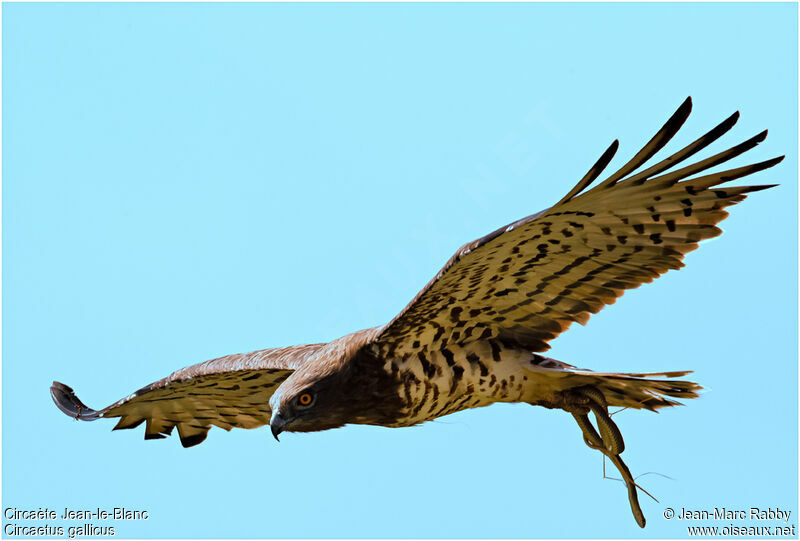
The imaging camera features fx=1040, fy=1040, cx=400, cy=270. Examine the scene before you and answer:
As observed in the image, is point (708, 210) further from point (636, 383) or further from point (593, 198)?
point (636, 383)

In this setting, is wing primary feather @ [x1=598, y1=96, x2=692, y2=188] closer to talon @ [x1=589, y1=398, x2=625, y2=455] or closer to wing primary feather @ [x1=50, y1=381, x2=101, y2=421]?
talon @ [x1=589, y1=398, x2=625, y2=455]

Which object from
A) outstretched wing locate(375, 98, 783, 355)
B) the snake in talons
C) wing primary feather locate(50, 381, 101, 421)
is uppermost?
wing primary feather locate(50, 381, 101, 421)

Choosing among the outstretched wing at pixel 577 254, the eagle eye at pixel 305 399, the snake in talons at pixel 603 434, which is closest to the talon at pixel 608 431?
the snake in talons at pixel 603 434

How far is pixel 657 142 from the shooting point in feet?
17.8

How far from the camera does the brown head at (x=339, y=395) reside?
643 centimetres

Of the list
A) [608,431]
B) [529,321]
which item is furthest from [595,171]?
[608,431]

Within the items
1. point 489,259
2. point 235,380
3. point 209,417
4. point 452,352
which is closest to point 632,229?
point 489,259

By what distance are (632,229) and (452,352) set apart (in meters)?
1.43

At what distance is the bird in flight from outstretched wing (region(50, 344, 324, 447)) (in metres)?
0.05

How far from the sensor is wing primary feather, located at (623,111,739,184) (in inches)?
211

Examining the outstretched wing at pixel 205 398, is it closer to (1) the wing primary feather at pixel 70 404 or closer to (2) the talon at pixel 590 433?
(1) the wing primary feather at pixel 70 404

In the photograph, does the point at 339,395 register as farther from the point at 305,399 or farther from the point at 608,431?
the point at 608,431

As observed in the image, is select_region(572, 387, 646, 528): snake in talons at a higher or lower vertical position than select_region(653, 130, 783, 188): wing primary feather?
lower

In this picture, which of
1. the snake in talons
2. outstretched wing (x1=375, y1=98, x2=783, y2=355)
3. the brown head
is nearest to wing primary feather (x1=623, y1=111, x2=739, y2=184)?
outstretched wing (x1=375, y1=98, x2=783, y2=355)
